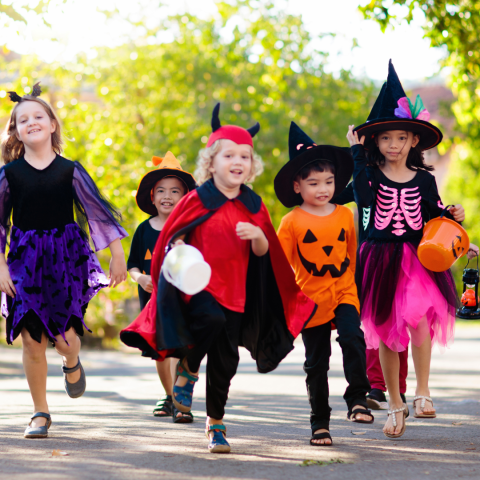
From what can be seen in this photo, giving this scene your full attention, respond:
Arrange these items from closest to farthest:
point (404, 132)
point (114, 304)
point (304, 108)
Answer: point (404, 132)
point (114, 304)
point (304, 108)

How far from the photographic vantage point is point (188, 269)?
3.73 m

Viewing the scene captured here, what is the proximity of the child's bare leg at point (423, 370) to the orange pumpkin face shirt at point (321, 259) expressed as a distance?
0.62m

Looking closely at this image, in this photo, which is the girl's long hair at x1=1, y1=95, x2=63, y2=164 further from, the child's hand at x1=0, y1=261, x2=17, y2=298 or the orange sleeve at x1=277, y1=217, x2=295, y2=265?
the orange sleeve at x1=277, y1=217, x2=295, y2=265

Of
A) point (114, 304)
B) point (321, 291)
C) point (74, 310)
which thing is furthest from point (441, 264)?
point (114, 304)

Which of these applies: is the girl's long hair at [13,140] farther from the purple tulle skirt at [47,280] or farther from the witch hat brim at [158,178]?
the witch hat brim at [158,178]

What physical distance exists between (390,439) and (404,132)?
2.15 m

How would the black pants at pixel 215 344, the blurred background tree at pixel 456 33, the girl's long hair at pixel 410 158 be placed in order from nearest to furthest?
the black pants at pixel 215 344
the girl's long hair at pixel 410 158
the blurred background tree at pixel 456 33

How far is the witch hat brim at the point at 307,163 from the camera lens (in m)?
4.76

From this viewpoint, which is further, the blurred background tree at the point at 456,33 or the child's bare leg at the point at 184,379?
the blurred background tree at the point at 456,33

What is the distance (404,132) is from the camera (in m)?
5.23

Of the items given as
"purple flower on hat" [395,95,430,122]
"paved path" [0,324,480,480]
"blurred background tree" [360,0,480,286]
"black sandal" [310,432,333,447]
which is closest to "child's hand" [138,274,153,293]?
"paved path" [0,324,480,480]

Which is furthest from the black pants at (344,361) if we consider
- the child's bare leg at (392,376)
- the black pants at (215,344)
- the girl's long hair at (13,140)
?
the girl's long hair at (13,140)

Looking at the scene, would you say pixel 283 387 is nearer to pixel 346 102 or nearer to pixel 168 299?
pixel 168 299

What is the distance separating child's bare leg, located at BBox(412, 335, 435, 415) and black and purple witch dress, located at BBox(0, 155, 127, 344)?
2.18m
